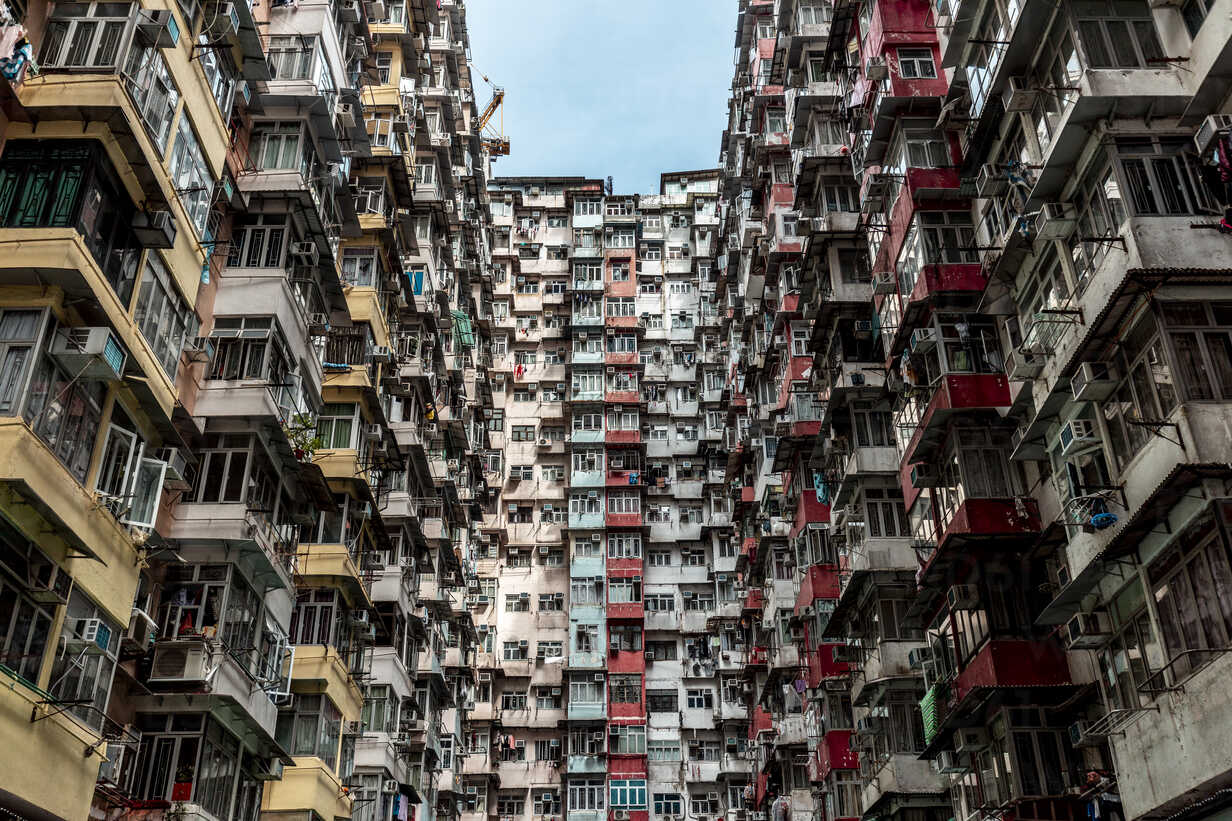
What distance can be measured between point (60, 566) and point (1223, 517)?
1590 cm

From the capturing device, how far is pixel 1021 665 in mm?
20859

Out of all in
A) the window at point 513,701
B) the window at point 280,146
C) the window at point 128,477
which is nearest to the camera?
the window at point 128,477

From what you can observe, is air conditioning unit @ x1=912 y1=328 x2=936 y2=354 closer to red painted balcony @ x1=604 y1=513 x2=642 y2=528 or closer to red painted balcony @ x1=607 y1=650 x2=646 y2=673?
red painted balcony @ x1=607 y1=650 x2=646 y2=673

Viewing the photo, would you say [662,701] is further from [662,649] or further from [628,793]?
[628,793]

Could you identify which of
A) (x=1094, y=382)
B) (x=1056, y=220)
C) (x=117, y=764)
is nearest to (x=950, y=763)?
(x=1094, y=382)

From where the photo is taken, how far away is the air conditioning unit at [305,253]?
23547 millimetres

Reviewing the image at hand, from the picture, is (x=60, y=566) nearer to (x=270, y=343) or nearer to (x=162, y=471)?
(x=162, y=471)

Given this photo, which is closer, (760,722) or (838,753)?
(838,753)

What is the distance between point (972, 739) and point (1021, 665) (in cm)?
258

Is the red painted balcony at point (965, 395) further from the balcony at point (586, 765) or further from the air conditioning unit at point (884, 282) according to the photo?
the balcony at point (586, 765)

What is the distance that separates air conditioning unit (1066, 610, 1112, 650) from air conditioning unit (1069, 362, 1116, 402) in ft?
12.2

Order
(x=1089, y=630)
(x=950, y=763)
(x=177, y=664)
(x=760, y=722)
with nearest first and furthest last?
(x=1089, y=630) → (x=177, y=664) → (x=950, y=763) → (x=760, y=722)

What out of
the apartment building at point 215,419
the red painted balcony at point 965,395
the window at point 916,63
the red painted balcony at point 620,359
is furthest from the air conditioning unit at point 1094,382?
the red painted balcony at point 620,359

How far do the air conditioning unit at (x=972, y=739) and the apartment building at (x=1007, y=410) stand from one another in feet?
A: 0.23
